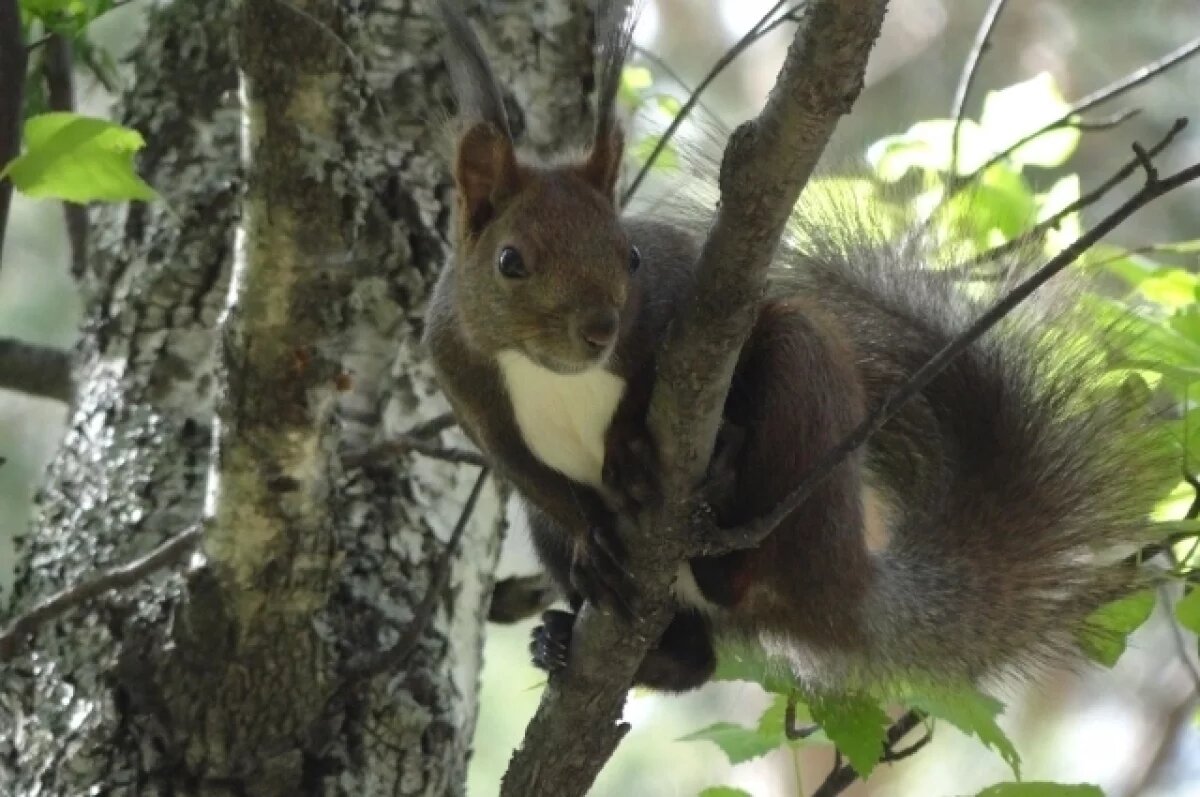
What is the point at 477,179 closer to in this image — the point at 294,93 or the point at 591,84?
the point at 294,93

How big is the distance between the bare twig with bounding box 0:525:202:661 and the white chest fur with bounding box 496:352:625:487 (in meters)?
0.46

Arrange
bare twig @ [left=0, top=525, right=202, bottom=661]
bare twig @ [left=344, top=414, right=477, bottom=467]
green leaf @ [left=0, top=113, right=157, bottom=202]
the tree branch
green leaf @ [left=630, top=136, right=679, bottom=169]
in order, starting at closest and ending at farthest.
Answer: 1. the tree branch
2. green leaf @ [left=0, top=113, right=157, bottom=202]
3. bare twig @ [left=0, top=525, right=202, bottom=661]
4. bare twig @ [left=344, top=414, right=477, bottom=467]
5. green leaf @ [left=630, top=136, right=679, bottom=169]

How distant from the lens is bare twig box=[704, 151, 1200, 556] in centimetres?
135

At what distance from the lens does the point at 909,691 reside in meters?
2.19

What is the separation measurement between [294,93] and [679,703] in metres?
5.14

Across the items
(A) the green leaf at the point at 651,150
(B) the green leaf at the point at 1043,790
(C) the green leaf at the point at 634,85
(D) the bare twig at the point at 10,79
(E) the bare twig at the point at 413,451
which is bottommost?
(B) the green leaf at the point at 1043,790

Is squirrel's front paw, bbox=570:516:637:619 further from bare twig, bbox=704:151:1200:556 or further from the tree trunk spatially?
the tree trunk

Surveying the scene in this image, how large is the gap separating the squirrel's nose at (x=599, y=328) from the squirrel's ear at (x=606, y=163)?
11.8 inches

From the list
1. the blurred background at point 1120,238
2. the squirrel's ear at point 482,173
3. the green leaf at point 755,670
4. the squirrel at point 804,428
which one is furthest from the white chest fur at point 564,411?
Result: the blurred background at point 1120,238

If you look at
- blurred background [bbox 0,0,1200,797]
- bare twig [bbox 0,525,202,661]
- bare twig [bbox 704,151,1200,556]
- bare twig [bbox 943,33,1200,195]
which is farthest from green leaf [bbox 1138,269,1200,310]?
blurred background [bbox 0,0,1200,797]

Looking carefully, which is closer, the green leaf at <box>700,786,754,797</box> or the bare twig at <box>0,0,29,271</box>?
the bare twig at <box>0,0,29,271</box>

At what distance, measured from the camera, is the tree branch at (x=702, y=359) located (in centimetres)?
129

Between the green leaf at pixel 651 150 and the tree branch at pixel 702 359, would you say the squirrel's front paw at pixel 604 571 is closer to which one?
the tree branch at pixel 702 359

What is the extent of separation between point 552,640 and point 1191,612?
2.85 ft
